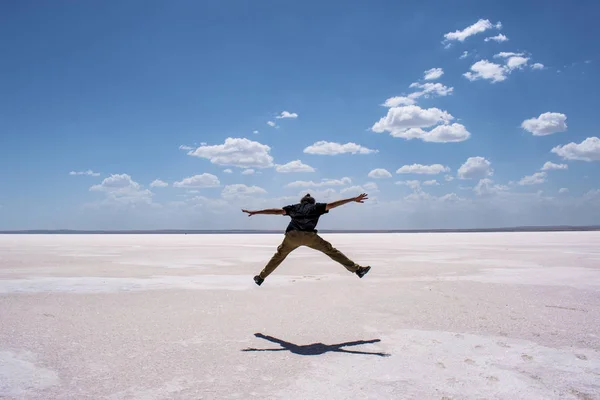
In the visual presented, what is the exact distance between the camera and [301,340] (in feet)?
21.3

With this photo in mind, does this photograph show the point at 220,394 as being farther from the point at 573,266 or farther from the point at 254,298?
the point at 573,266

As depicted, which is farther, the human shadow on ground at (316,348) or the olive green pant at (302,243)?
the olive green pant at (302,243)

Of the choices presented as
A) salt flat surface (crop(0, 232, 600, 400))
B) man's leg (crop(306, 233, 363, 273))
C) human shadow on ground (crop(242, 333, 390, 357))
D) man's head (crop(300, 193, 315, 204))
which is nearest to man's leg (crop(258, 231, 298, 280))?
man's leg (crop(306, 233, 363, 273))

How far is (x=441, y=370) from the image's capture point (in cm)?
510

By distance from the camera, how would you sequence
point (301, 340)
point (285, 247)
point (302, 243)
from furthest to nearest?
1. point (285, 247)
2. point (302, 243)
3. point (301, 340)

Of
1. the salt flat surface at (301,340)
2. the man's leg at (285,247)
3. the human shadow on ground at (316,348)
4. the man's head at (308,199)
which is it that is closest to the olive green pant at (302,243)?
the man's leg at (285,247)

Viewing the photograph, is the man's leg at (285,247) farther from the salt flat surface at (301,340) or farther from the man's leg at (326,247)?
the salt flat surface at (301,340)

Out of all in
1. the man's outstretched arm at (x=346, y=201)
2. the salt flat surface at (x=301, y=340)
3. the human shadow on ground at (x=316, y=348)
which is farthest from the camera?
the man's outstretched arm at (x=346, y=201)

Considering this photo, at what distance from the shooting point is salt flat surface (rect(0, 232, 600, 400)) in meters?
4.62

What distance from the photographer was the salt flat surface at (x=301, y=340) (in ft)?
15.1

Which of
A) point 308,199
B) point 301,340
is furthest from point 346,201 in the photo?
point 301,340

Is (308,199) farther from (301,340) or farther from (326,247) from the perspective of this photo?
(301,340)

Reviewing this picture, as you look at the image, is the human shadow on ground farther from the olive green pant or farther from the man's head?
the man's head

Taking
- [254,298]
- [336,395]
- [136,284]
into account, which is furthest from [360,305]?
[136,284]
